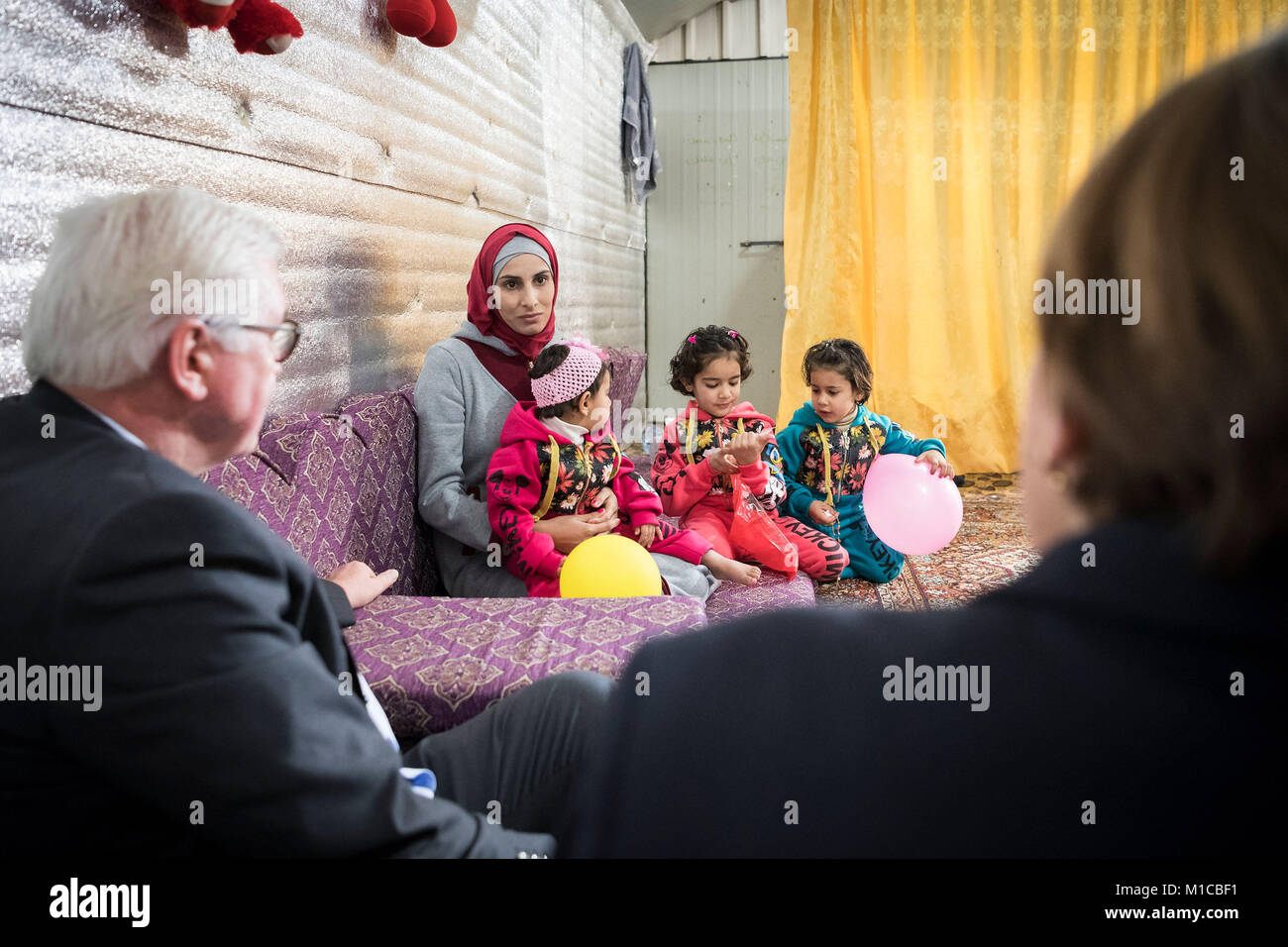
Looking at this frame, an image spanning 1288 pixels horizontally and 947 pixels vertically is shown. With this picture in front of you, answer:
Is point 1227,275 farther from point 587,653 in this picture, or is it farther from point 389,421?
point 389,421

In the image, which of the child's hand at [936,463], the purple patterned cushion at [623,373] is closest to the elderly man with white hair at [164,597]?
the child's hand at [936,463]

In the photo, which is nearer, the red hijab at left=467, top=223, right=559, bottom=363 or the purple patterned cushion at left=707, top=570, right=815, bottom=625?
the purple patterned cushion at left=707, top=570, right=815, bottom=625

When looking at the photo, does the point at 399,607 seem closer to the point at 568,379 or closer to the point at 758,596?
the point at 568,379

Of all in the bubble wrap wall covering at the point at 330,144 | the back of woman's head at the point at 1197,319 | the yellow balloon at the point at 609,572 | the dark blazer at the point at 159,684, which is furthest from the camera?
the yellow balloon at the point at 609,572

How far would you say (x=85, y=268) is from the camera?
2.65 feet

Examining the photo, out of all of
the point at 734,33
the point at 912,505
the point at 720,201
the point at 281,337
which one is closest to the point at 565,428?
the point at 912,505

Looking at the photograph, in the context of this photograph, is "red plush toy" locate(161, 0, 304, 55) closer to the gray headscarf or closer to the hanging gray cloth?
the gray headscarf

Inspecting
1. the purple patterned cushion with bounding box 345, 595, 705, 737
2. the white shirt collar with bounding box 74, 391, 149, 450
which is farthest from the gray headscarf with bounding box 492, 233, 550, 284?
the white shirt collar with bounding box 74, 391, 149, 450

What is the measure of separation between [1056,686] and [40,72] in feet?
4.78

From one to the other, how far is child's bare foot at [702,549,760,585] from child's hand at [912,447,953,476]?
699 mm

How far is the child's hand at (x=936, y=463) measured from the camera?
276cm

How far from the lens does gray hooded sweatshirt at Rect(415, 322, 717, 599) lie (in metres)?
2.24

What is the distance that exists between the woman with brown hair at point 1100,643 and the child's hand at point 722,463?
2043 mm

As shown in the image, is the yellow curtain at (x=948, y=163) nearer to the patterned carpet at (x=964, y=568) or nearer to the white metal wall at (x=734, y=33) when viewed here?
the patterned carpet at (x=964, y=568)
